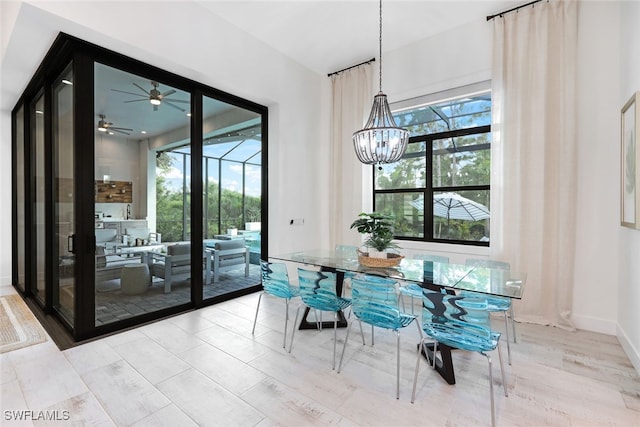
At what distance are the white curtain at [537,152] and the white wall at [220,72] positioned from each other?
266 centimetres

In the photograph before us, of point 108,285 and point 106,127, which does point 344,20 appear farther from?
point 108,285

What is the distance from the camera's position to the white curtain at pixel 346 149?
452cm

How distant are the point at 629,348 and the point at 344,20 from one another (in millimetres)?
4423

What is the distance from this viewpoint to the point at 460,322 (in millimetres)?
1797

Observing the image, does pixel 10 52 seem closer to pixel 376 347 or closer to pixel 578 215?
pixel 376 347

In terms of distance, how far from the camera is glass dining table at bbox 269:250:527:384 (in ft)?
6.79

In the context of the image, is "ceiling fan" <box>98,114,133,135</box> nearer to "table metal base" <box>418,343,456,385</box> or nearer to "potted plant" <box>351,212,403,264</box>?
"potted plant" <box>351,212,403,264</box>

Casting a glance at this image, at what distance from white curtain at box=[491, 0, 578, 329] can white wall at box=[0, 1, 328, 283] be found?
266 cm

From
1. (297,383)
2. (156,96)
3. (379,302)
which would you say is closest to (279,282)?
(297,383)

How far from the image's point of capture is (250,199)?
4367 mm

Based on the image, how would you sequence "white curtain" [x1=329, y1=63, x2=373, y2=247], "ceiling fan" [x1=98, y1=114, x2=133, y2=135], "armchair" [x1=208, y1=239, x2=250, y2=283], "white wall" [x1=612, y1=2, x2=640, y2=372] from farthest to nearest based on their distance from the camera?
"white curtain" [x1=329, y1=63, x2=373, y2=247] < "armchair" [x1=208, y1=239, x2=250, y2=283] < "ceiling fan" [x1=98, y1=114, x2=133, y2=135] < "white wall" [x1=612, y1=2, x2=640, y2=372]

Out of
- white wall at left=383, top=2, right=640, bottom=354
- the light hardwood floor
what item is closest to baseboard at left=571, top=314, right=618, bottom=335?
white wall at left=383, top=2, right=640, bottom=354

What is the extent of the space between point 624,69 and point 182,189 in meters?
4.79

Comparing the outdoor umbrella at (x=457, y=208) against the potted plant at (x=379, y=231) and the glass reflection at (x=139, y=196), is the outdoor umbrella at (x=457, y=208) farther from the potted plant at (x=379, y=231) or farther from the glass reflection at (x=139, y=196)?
the glass reflection at (x=139, y=196)
